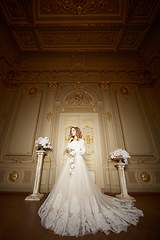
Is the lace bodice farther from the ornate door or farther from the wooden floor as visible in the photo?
the ornate door

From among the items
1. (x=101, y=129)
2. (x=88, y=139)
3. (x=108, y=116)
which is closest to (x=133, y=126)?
(x=108, y=116)

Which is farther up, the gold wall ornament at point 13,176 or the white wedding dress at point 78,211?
the gold wall ornament at point 13,176

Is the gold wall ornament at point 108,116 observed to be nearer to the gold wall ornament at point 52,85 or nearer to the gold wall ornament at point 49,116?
the gold wall ornament at point 49,116

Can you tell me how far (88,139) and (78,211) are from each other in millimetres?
2901

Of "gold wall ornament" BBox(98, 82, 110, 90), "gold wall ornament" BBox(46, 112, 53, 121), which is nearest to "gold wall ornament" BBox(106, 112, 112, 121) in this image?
"gold wall ornament" BBox(98, 82, 110, 90)

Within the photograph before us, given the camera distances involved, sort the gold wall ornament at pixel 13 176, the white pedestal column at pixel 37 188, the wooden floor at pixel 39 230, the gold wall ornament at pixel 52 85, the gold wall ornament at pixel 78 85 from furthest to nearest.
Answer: the gold wall ornament at pixel 78 85, the gold wall ornament at pixel 52 85, the gold wall ornament at pixel 13 176, the white pedestal column at pixel 37 188, the wooden floor at pixel 39 230

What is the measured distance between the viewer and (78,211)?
1.65m

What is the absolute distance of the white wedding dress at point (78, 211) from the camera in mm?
1449

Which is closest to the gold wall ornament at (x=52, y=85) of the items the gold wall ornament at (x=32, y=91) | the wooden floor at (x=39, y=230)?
the gold wall ornament at (x=32, y=91)

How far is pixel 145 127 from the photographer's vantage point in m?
4.62

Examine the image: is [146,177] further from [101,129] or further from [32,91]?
[32,91]

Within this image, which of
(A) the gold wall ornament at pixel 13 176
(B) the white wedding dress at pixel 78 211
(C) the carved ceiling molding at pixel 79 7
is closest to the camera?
(B) the white wedding dress at pixel 78 211

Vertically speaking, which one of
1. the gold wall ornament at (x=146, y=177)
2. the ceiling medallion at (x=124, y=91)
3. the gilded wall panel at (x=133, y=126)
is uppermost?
the ceiling medallion at (x=124, y=91)

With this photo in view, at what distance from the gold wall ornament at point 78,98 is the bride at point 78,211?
3272 mm
